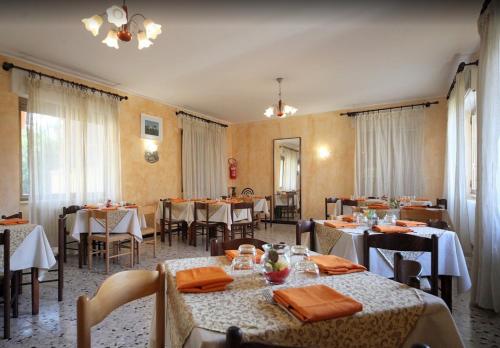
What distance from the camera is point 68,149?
14.8 feet

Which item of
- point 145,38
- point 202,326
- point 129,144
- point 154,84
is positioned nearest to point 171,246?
point 129,144

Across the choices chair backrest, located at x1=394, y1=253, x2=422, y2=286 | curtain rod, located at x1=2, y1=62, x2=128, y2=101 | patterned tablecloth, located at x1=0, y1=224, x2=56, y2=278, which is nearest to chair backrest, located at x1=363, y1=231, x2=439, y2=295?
chair backrest, located at x1=394, y1=253, x2=422, y2=286

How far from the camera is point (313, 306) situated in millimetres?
938

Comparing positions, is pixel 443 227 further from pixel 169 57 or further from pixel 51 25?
pixel 51 25

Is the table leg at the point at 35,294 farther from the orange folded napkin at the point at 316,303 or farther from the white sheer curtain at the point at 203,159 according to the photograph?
the white sheer curtain at the point at 203,159

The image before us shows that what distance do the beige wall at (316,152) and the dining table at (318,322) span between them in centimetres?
594

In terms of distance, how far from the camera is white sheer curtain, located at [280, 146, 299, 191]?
7.72 m

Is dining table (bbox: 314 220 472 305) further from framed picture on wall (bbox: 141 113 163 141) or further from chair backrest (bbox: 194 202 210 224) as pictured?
framed picture on wall (bbox: 141 113 163 141)

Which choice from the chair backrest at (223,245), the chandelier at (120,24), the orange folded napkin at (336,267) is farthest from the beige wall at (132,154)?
the orange folded napkin at (336,267)

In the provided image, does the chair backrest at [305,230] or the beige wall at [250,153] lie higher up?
the beige wall at [250,153]

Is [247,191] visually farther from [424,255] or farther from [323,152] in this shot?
[424,255]

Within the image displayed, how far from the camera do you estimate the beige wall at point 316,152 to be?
19.8ft

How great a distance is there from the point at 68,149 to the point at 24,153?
1.83ft

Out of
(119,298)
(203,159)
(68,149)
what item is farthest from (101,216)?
(203,159)
